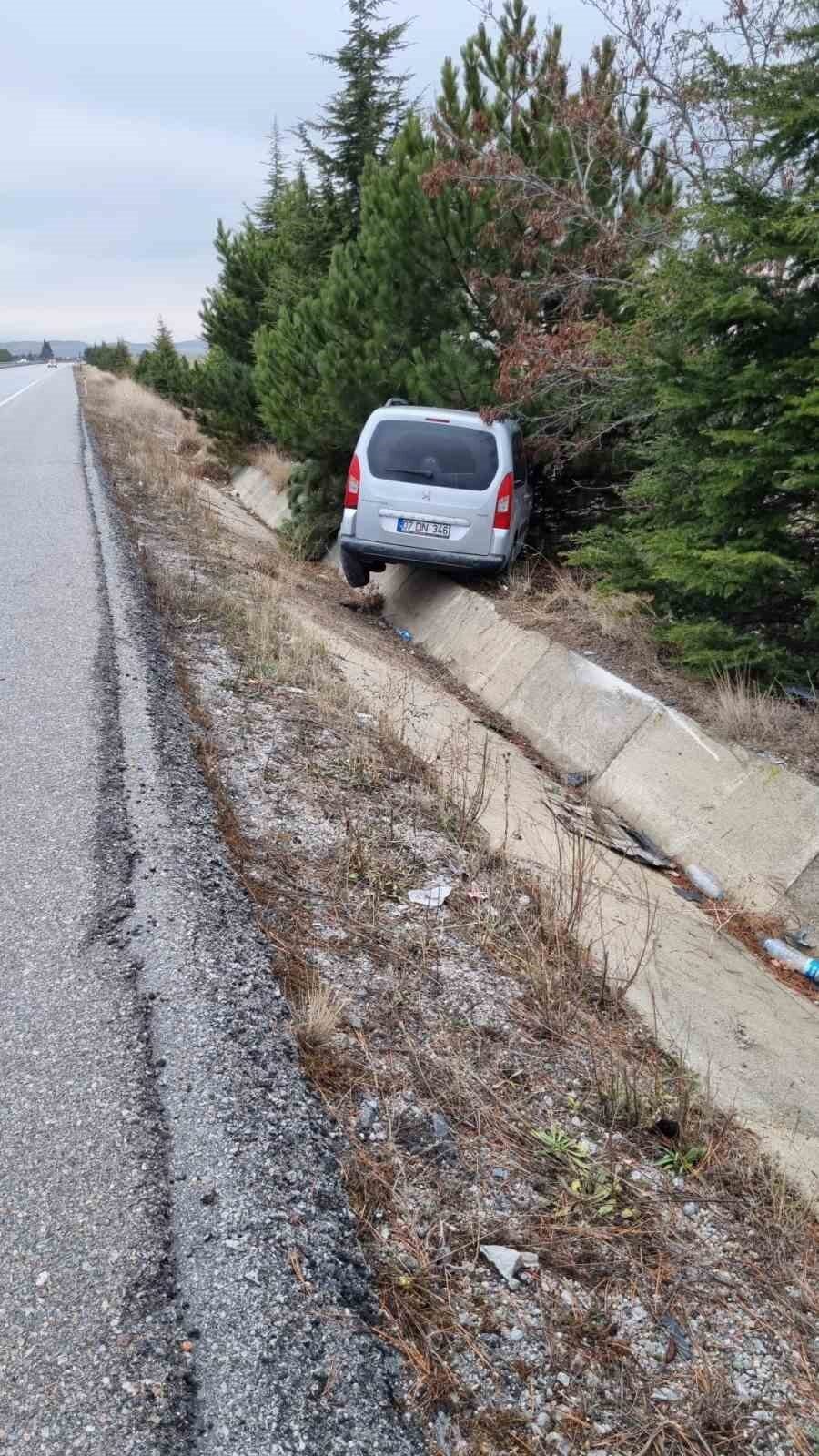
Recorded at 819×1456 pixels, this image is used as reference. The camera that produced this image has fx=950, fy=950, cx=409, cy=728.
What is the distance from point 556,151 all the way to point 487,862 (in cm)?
837

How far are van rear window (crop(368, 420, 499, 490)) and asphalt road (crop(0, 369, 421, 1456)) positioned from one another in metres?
6.04

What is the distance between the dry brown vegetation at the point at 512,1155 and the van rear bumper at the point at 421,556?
494 cm

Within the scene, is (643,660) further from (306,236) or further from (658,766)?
(306,236)

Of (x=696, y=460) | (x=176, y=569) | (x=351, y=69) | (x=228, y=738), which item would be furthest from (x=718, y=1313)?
(x=351, y=69)

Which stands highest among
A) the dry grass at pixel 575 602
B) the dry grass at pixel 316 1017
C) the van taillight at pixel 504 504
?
the van taillight at pixel 504 504

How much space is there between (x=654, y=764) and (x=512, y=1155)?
409cm

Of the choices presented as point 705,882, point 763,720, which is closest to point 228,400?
point 763,720

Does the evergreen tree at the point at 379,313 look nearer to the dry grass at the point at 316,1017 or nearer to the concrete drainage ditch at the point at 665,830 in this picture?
the concrete drainage ditch at the point at 665,830

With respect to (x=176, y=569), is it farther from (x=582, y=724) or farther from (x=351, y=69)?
(x=351, y=69)

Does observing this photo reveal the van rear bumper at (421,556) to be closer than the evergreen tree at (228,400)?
Yes

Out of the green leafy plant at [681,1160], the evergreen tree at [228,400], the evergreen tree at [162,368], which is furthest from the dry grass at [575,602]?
the evergreen tree at [162,368]

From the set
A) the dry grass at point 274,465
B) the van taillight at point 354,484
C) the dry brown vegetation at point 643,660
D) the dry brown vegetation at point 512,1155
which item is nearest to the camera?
the dry brown vegetation at point 512,1155

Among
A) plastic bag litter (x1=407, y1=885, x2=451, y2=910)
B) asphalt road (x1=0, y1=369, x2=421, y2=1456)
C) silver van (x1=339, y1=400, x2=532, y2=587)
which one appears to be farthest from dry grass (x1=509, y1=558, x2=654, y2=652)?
asphalt road (x1=0, y1=369, x2=421, y2=1456)

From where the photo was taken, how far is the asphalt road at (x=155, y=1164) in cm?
182
